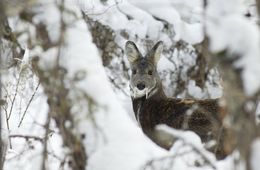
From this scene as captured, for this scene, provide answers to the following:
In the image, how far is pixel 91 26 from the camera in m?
10.3

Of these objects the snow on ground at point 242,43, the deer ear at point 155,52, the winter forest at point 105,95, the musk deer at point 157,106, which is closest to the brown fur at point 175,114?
the musk deer at point 157,106

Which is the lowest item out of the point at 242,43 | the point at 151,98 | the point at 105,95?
the point at 151,98

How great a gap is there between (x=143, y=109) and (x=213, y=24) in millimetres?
5019

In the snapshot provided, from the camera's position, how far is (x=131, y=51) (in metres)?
8.93

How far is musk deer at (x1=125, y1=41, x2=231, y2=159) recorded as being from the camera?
7.24 m

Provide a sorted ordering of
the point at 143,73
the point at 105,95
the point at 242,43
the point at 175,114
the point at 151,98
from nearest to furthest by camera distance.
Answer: the point at 242,43 → the point at 105,95 → the point at 175,114 → the point at 151,98 → the point at 143,73

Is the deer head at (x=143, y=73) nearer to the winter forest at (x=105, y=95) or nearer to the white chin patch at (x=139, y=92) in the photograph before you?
the white chin patch at (x=139, y=92)

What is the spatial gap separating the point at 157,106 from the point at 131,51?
107cm

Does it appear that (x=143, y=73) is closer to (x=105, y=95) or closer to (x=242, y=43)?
(x=105, y=95)

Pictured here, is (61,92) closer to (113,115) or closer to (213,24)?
(113,115)

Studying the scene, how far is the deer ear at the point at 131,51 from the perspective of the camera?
29.1 ft

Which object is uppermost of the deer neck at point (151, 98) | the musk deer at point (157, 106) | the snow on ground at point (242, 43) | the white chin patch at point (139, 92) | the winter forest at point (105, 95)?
the snow on ground at point (242, 43)

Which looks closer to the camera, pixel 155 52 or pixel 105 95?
pixel 105 95

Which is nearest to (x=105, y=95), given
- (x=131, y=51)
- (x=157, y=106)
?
(x=157, y=106)
